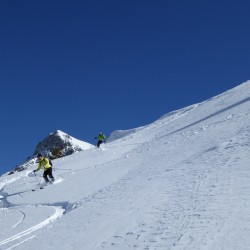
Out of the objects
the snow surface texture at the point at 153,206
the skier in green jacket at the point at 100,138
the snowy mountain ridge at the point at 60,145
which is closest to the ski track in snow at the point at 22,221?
the snow surface texture at the point at 153,206

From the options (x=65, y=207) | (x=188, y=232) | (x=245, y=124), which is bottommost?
(x=188, y=232)

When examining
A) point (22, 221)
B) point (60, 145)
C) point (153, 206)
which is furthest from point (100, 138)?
point (60, 145)

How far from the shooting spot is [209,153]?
46.8 ft

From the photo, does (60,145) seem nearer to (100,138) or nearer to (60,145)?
(60,145)

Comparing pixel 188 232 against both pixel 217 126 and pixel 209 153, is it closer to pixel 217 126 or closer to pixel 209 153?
pixel 209 153

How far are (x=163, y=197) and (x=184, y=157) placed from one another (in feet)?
17.8

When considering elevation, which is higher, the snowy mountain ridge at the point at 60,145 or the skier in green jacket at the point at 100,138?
the snowy mountain ridge at the point at 60,145

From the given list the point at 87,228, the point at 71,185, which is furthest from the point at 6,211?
the point at 87,228

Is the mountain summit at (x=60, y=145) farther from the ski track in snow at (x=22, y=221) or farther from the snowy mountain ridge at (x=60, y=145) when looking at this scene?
the ski track in snow at (x=22, y=221)

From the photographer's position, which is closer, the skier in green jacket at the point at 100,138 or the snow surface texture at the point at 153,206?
the snow surface texture at the point at 153,206

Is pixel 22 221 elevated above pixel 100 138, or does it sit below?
below

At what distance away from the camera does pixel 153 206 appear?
388 inches

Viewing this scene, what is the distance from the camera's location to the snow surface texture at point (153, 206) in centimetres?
761

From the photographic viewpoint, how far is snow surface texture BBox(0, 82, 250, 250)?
7613 mm
